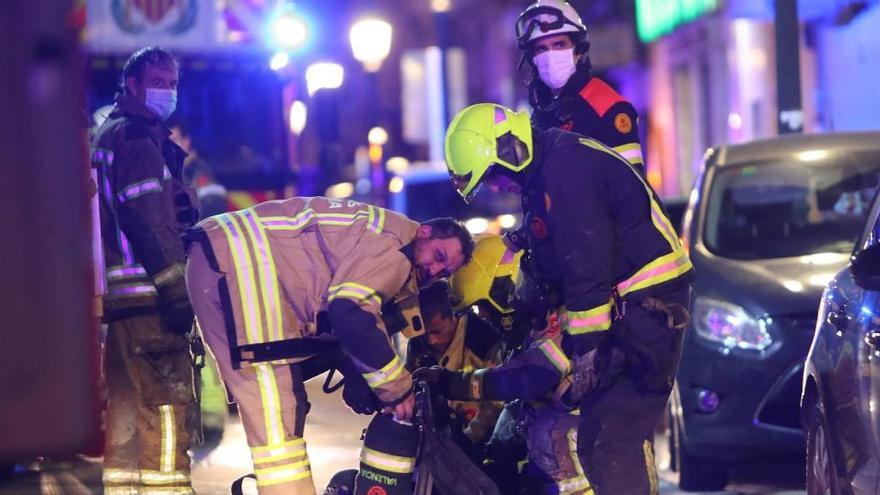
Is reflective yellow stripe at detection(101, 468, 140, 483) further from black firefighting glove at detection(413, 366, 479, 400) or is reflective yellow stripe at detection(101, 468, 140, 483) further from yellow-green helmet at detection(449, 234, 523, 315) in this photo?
yellow-green helmet at detection(449, 234, 523, 315)

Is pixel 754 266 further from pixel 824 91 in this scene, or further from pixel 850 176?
pixel 824 91

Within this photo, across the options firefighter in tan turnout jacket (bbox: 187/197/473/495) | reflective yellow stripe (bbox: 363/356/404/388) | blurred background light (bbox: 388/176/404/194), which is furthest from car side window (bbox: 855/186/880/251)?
blurred background light (bbox: 388/176/404/194)

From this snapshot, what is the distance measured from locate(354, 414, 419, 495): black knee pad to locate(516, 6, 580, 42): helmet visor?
1850 mm

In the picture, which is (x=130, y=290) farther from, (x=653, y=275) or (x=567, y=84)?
(x=653, y=275)

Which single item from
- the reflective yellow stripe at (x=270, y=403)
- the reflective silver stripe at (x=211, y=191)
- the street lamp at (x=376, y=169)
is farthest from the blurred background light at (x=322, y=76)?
the reflective yellow stripe at (x=270, y=403)

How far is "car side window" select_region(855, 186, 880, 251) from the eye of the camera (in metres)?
5.61

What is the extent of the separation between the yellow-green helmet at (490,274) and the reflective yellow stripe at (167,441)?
1500 mm

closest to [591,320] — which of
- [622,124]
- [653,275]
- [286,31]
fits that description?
[653,275]

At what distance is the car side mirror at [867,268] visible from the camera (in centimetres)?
497

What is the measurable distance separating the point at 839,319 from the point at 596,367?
31.6 inches

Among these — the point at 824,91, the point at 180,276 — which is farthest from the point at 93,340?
the point at 824,91

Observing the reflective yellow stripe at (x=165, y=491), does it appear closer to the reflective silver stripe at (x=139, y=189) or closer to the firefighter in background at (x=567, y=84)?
the reflective silver stripe at (x=139, y=189)

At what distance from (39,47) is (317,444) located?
22.2 feet

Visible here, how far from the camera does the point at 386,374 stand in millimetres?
5793
